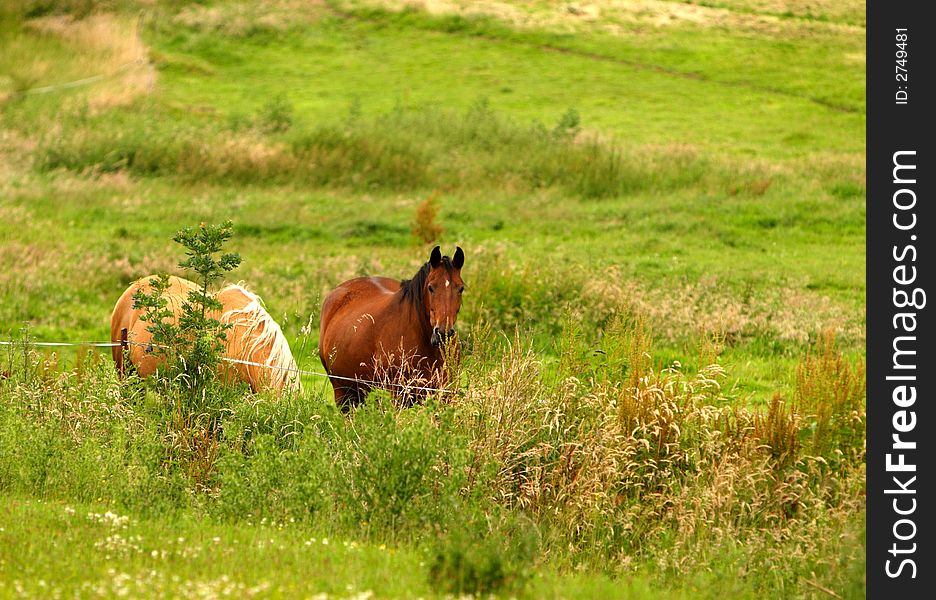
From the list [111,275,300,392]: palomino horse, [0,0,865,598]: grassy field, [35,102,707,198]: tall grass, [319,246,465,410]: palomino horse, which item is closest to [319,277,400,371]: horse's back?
[319,246,465,410]: palomino horse

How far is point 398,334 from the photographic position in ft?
37.0

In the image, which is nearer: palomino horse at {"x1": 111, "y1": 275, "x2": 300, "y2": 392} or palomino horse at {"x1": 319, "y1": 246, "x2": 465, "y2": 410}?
palomino horse at {"x1": 319, "y1": 246, "x2": 465, "y2": 410}

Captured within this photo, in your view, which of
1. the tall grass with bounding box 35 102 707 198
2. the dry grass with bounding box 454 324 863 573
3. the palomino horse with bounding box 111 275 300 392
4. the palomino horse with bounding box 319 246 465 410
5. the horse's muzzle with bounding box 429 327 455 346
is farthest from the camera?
the tall grass with bounding box 35 102 707 198

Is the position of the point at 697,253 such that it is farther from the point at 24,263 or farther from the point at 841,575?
the point at 841,575

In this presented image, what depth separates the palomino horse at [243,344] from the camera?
37.6 feet

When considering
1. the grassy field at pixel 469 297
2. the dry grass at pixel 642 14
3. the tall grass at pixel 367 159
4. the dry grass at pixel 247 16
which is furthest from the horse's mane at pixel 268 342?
the dry grass at pixel 642 14

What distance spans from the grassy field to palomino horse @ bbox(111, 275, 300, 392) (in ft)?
1.46

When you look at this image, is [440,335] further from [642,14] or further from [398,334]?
[642,14]

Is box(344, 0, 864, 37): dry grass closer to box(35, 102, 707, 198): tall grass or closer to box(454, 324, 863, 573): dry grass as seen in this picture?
box(35, 102, 707, 198): tall grass

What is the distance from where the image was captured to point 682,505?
920 centimetres

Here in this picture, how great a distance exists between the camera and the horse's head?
1056 centimetres

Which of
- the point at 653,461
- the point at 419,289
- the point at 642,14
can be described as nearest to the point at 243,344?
the point at 419,289

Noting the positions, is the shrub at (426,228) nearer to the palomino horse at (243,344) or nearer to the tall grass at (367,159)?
the tall grass at (367,159)

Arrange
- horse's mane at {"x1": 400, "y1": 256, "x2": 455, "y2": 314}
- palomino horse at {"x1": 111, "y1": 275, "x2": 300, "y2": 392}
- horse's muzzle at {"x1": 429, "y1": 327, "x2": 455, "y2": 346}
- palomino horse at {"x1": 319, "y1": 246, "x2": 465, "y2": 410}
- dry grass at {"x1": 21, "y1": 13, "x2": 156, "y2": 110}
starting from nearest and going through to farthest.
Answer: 1. horse's muzzle at {"x1": 429, "y1": 327, "x2": 455, "y2": 346}
2. palomino horse at {"x1": 319, "y1": 246, "x2": 465, "y2": 410}
3. horse's mane at {"x1": 400, "y1": 256, "x2": 455, "y2": 314}
4. palomino horse at {"x1": 111, "y1": 275, "x2": 300, "y2": 392}
5. dry grass at {"x1": 21, "y1": 13, "x2": 156, "y2": 110}
